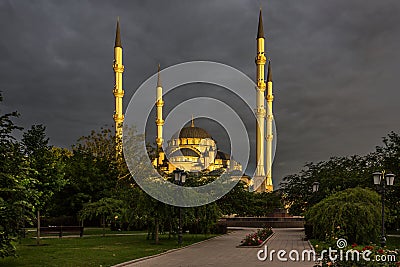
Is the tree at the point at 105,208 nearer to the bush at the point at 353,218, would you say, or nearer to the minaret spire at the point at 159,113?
the bush at the point at 353,218

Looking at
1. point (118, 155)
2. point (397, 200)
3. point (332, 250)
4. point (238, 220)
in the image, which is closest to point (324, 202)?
point (397, 200)

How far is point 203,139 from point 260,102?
22753 mm

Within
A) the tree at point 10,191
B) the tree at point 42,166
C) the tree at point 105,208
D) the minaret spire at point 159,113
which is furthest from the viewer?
the minaret spire at point 159,113

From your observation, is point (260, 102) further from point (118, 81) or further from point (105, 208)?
point (105, 208)

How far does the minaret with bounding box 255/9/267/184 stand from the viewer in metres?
63.4

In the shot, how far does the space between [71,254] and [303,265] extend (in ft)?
27.3

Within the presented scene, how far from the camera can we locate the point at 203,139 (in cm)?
8494

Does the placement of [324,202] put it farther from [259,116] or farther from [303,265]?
[259,116]

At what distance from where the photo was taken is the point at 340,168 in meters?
36.7

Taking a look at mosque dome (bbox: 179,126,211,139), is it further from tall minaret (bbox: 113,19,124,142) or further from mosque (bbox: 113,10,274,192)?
tall minaret (bbox: 113,19,124,142)

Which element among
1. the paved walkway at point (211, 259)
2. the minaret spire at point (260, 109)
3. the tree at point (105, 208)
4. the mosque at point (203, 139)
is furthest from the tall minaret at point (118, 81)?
the paved walkway at point (211, 259)

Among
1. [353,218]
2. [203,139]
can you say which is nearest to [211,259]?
[353,218]

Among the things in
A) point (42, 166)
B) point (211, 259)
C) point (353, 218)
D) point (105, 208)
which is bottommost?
point (211, 259)

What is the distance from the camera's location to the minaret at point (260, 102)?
63.4 m
